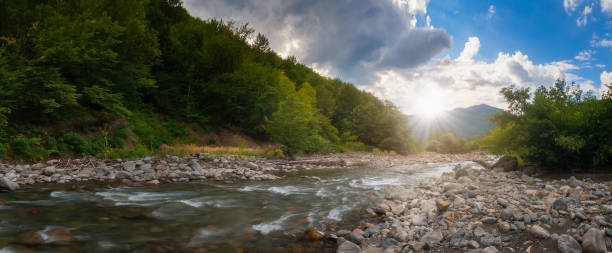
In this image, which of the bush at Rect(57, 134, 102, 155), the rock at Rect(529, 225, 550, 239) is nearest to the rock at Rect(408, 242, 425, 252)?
the rock at Rect(529, 225, 550, 239)

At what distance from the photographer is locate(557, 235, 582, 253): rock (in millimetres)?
3668

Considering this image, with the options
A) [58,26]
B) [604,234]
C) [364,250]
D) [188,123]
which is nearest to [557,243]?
[604,234]

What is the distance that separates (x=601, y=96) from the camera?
36.4 ft

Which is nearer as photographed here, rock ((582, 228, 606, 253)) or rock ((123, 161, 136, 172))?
rock ((582, 228, 606, 253))

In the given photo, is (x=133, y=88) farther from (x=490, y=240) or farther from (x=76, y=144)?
(x=490, y=240)

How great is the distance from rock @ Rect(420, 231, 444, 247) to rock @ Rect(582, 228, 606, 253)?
1.85 metres

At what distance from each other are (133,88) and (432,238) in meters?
26.1

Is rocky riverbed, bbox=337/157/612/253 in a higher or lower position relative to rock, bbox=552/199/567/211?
lower

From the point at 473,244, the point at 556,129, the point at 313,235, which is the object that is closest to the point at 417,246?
the point at 473,244

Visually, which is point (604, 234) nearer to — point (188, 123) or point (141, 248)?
point (141, 248)

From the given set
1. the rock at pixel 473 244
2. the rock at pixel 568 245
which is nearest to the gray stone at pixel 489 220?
the rock at pixel 473 244

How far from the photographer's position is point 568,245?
3.73 meters

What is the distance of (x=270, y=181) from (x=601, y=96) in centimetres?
1496

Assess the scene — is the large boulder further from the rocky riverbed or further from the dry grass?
the dry grass
